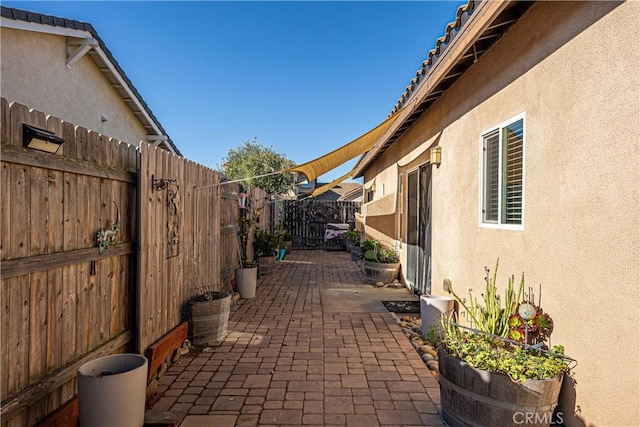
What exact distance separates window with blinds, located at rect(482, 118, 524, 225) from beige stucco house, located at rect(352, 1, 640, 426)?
2cm

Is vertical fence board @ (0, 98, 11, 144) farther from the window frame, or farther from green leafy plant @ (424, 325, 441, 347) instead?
green leafy plant @ (424, 325, 441, 347)

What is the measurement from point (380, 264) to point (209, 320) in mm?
5461

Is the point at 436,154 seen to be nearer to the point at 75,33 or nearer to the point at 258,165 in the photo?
the point at 75,33

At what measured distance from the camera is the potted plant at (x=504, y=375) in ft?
9.17

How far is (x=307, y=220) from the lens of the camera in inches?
756

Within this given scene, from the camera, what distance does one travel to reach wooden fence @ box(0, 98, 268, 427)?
2.43m

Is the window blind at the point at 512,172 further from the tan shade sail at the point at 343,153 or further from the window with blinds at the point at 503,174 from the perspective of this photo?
the tan shade sail at the point at 343,153

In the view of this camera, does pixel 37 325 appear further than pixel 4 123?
Yes

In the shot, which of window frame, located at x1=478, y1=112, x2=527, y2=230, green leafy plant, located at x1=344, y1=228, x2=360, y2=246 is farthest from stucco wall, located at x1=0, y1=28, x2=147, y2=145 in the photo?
green leafy plant, located at x1=344, y1=228, x2=360, y2=246

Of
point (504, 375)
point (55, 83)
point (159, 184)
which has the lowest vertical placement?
point (504, 375)

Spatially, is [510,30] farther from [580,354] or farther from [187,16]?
[187,16]

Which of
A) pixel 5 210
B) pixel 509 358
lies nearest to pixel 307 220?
pixel 509 358

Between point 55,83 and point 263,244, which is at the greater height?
point 55,83

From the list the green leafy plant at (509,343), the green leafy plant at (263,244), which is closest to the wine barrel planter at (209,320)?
the green leafy plant at (509,343)
